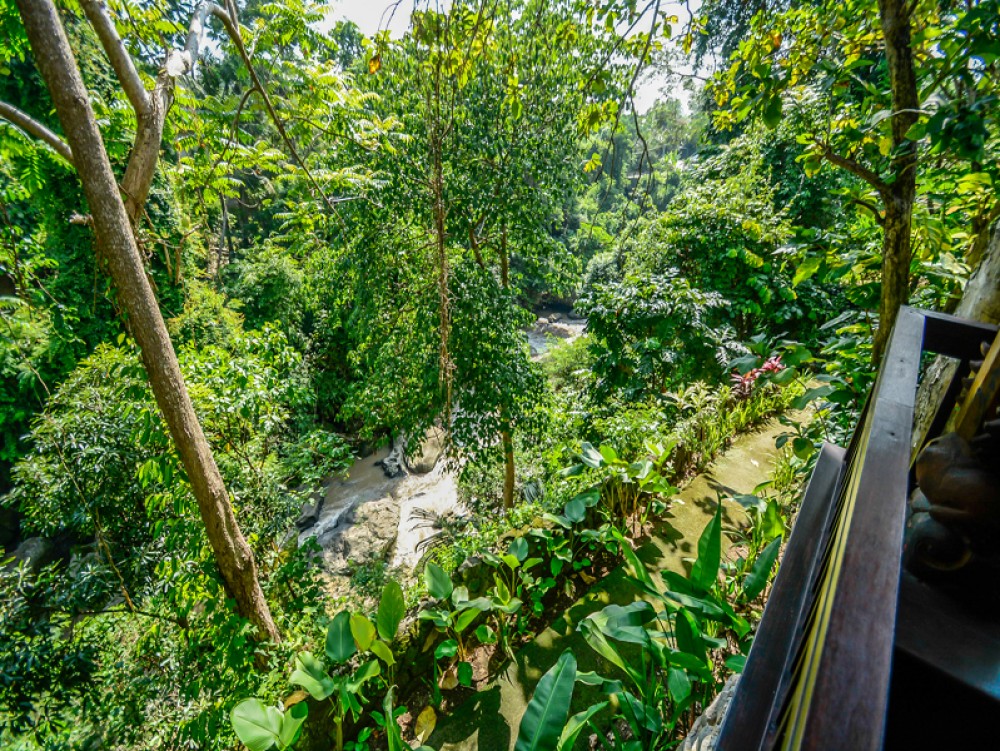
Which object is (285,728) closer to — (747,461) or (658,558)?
(658,558)

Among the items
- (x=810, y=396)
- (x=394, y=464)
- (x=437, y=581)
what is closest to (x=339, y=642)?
(x=437, y=581)

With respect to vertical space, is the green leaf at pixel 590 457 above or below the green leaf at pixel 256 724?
above

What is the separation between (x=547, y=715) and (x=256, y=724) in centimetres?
108

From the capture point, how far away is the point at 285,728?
145cm

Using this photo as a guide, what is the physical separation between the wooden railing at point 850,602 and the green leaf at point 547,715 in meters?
0.72

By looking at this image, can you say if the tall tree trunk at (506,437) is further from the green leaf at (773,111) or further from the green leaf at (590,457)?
the green leaf at (773,111)

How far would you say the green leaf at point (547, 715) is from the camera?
122 cm

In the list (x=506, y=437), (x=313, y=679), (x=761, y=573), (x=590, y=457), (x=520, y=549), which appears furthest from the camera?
(x=506, y=437)

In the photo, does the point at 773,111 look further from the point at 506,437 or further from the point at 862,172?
the point at 506,437

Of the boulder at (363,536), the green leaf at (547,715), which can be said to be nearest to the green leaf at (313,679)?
the green leaf at (547,715)

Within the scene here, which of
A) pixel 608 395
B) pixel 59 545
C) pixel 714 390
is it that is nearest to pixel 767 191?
pixel 714 390

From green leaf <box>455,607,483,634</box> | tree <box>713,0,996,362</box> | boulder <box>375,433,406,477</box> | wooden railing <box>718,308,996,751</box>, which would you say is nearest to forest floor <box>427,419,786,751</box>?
green leaf <box>455,607,483,634</box>

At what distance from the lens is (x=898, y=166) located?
152 centimetres

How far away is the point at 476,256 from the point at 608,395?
6.84ft
